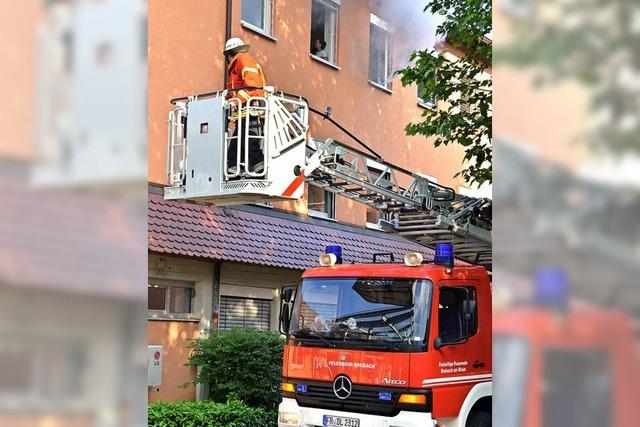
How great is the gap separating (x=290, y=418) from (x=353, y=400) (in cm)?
90

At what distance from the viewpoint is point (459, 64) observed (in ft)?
35.7

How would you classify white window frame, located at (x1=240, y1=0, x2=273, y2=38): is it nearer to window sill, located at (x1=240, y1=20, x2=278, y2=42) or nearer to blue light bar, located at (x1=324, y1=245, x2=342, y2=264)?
window sill, located at (x1=240, y1=20, x2=278, y2=42)

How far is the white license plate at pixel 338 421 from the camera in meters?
7.58

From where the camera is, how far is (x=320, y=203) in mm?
14367

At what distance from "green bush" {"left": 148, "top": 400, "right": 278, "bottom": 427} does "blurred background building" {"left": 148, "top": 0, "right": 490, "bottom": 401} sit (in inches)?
48.5

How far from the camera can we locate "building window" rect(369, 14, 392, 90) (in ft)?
51.7

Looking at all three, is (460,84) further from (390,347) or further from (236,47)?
(390,347)

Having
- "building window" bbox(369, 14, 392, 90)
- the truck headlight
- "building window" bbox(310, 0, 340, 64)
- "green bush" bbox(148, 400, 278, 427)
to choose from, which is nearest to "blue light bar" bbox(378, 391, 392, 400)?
the truck headlight
